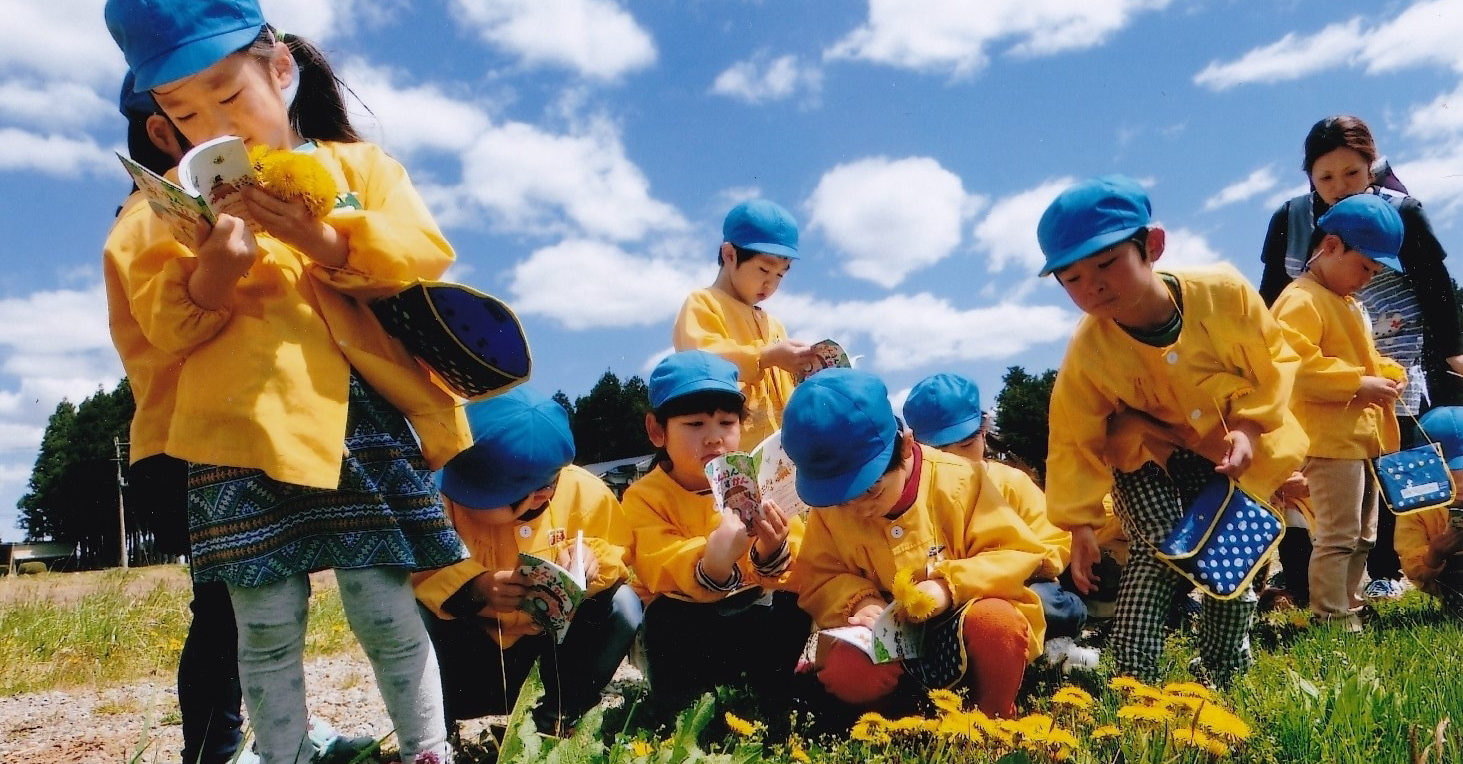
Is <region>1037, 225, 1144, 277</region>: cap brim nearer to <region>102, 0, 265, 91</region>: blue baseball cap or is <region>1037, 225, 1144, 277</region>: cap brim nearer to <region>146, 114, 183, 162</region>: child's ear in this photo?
<region>102, 0, 265, 91</region>: blue baseball cap

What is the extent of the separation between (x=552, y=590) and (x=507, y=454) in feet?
1.30

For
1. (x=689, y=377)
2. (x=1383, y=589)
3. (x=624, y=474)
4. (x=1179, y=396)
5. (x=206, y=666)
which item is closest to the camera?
(x=206, y=666)

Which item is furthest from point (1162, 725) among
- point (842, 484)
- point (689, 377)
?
point (689, 377)

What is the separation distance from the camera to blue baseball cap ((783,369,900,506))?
107 inches

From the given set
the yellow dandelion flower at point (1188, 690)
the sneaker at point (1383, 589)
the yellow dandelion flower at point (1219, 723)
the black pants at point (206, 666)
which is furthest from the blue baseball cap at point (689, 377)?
the sneaker at point (1383, 589)

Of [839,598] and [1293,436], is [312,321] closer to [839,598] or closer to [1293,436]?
[839,598]

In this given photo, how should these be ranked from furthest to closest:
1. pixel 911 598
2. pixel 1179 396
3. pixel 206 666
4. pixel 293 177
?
pixel 1179 396 < pixel 911 598 < pixel 206 666 < pixel 293 177

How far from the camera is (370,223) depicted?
1986 mm

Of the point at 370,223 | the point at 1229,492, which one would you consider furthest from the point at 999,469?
the point at 370,223

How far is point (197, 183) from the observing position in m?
1.76

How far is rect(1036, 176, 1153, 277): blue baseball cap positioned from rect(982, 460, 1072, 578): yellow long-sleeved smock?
0.86 metres

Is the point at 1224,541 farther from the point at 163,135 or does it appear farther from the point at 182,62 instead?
the point at 163,135

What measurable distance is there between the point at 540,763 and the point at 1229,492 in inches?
87.9

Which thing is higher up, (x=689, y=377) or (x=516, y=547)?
(x=689, y=377)
